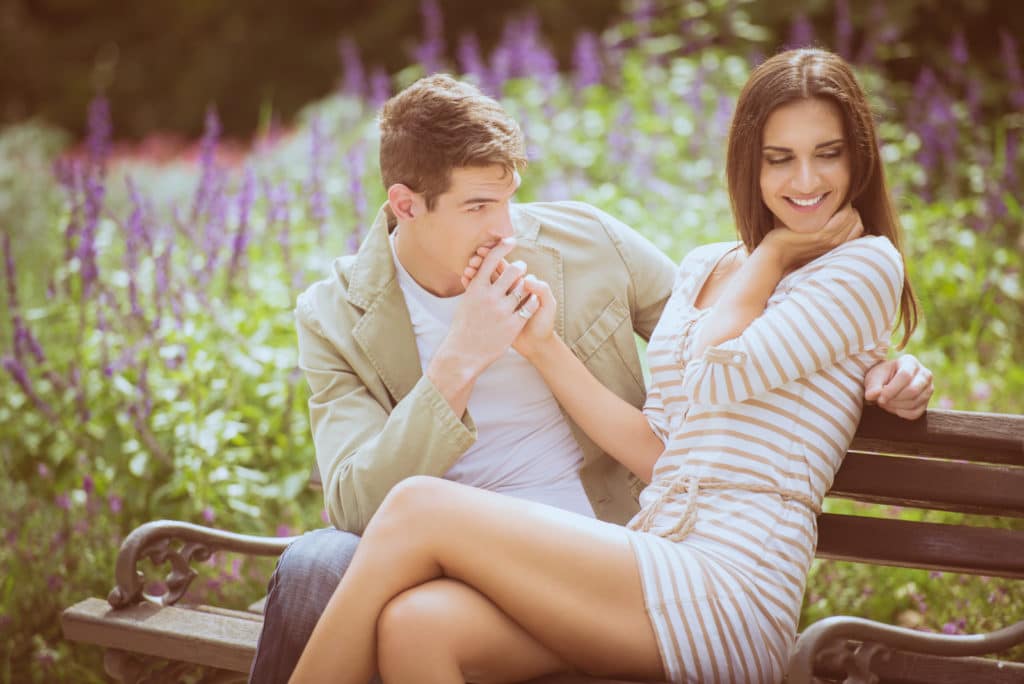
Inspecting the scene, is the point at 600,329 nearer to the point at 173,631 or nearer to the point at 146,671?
the point at 173,631

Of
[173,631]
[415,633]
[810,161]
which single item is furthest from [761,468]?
[173,631]

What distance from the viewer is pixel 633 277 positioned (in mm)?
2945

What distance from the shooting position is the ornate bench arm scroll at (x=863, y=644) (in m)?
2.13

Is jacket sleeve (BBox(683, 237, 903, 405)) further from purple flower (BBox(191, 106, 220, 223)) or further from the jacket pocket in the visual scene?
purple flower (BBox(191, 106, 220, 223))

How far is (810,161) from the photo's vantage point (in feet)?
7.96

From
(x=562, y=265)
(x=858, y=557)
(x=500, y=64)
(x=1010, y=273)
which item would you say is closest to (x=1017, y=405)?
(x=1010, y=273)

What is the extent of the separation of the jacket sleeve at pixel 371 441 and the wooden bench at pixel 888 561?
401 millimetres

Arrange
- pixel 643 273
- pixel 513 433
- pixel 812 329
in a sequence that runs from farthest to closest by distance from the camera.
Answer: pixel 643 273 < pixel 513 433 < pixel 812 329

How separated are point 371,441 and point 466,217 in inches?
21.0

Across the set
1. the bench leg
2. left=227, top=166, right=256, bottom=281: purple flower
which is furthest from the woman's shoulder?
left=227, top=166, right=256, bottom=281: purple flower

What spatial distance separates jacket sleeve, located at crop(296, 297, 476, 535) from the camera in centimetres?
255

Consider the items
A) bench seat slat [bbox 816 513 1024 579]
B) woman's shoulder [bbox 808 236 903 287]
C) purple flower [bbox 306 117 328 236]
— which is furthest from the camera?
purple flower [bbox 306 117 328 236]

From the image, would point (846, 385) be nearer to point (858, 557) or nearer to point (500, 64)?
point (858, 557)

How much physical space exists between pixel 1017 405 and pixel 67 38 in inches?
496
